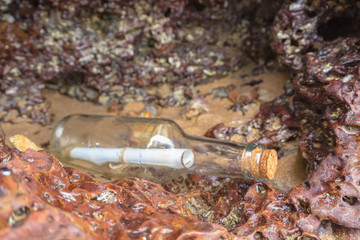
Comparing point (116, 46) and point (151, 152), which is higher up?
point (116, 46)

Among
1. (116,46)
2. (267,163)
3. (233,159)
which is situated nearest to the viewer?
(267,163)

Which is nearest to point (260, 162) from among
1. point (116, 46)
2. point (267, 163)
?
point (267, 163)

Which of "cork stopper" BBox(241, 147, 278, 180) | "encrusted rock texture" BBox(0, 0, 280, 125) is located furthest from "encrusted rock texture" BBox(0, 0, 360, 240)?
"encrusted rock texture" BBox(0, 0, 280, 125)

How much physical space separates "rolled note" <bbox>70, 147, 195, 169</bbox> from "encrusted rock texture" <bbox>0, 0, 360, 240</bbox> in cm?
14

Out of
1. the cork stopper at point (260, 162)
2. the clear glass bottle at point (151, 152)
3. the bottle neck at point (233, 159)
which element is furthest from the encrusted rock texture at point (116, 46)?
the cork stopper at point (260, 162)

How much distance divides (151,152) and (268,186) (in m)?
0.55

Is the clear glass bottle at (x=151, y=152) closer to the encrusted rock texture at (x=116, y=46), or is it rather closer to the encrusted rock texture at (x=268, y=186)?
the encrusted rock texture at (x=268, y=186)

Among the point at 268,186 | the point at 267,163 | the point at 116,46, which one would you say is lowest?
the point at 268,186

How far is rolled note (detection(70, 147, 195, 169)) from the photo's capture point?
1616mm

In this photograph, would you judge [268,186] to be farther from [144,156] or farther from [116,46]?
[116,46]

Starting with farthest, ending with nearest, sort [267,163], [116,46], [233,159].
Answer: [116,46] → [233,159] → [267,163]

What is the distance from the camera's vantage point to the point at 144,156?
1.66 meters

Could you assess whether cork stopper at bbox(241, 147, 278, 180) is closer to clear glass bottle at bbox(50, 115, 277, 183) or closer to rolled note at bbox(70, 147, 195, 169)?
clear glass bottle at bbox(50, 115, 277, 183)

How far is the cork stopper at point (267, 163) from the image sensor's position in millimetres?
1459
